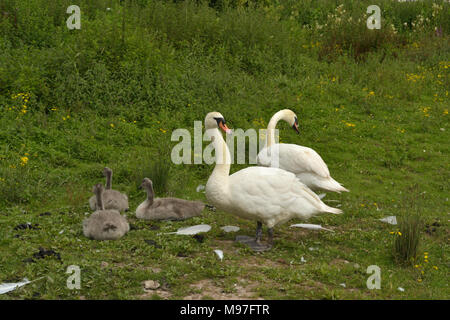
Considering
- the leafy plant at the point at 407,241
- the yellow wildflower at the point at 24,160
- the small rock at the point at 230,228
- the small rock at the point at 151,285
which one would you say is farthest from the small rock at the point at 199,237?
the yellow wildflower at the point at 24,160

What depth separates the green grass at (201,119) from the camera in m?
6.86

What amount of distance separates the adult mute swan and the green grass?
476 mm

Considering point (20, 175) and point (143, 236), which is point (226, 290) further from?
point (20, 175)

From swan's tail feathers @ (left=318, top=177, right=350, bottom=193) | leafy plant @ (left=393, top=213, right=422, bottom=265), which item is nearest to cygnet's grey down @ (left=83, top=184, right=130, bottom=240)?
swan's tail feathers @ (left=318, top=177, right=350, bottom=193)

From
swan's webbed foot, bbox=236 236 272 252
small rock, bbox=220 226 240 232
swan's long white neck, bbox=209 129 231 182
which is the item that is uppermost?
swan's long white neck, bbox=209 129 231 182

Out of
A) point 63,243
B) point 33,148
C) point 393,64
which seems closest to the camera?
point 63,243

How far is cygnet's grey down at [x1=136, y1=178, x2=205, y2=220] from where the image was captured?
8.79 metres

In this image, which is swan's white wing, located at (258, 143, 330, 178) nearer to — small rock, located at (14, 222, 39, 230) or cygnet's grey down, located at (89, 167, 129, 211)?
cygnet's grey down, located at (89, 167, 129, 211)

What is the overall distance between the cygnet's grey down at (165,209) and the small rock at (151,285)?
93.3 inches

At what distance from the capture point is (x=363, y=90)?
625 inches

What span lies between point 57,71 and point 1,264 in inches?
277

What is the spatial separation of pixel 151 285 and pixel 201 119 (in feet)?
23.6

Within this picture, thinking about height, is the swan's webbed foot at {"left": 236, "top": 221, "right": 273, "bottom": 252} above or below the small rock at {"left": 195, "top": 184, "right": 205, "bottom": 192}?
below
